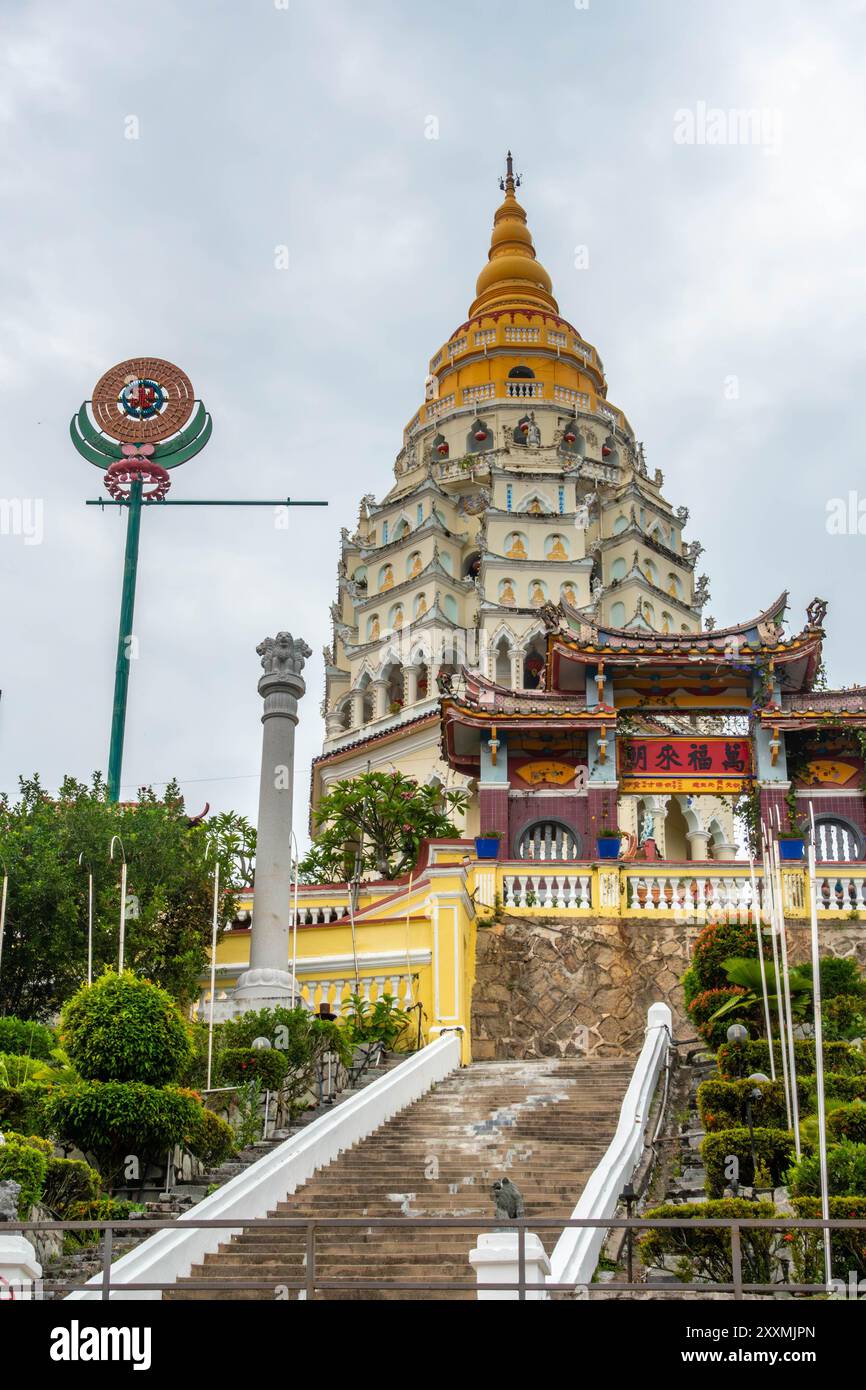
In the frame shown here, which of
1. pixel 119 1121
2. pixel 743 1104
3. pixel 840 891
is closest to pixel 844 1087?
pixel 743 1104

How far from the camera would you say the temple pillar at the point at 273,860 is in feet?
83.6

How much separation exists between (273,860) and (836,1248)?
14094mm

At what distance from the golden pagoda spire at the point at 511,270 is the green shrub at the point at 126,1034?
43818mm

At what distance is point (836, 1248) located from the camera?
13.4 metres

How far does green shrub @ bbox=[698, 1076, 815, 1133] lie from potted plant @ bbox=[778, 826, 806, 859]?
1178cm

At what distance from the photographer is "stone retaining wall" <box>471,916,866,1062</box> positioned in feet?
87.6

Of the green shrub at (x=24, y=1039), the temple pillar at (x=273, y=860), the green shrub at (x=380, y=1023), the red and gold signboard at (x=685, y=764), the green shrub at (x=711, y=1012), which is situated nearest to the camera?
the green shrub at (x=711, y=1012)

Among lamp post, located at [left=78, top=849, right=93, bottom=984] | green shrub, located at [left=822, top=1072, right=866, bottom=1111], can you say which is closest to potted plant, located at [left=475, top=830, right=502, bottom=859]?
lamp post, located at [left=78, top=849, right=93, bottom=984]

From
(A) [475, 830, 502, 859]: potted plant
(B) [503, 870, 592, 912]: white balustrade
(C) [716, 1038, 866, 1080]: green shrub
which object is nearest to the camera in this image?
(C) [716, 1038, 866, 1080]: green shrub

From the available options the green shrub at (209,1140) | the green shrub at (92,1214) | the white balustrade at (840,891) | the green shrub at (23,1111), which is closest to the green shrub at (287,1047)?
the green shrub at (209,1140)

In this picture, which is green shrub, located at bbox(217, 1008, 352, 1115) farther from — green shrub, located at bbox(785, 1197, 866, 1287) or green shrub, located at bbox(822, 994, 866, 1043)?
green shrub, located at bbox(785, 1197, 866, 1287)

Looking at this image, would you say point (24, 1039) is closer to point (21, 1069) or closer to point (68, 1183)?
point (21, 1069)

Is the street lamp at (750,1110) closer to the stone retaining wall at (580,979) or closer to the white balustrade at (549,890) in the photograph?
the stone retaining wall at (580,979)
